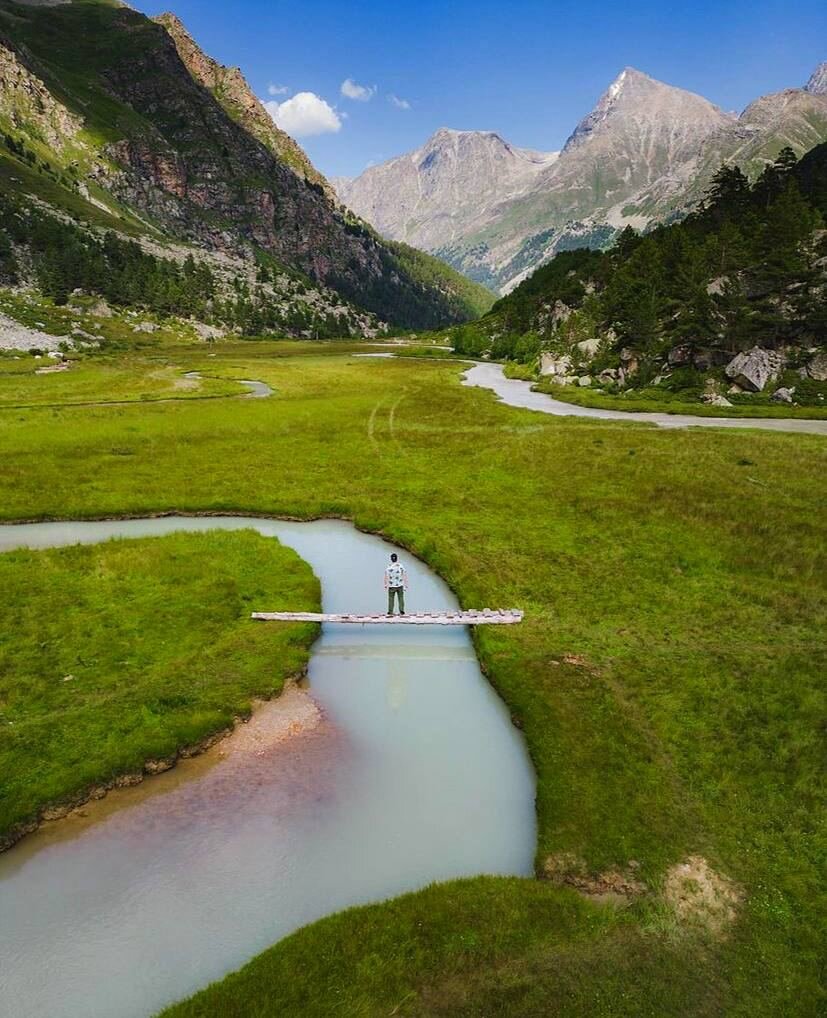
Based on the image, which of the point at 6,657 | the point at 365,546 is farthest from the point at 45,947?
the point at 365,546

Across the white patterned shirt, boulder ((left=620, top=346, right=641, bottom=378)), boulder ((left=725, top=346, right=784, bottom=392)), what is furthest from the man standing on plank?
boulder ((left=620, top=346, right=641, bottom=378))

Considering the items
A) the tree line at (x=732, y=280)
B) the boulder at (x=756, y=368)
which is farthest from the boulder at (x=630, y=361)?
the boulder at (x=756, y=368)

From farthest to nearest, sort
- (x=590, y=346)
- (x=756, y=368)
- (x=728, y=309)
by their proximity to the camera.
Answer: (x=590, y=346) → (x=728, y=309) → (x=756, y=368)

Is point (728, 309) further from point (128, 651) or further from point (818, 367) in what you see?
point (128, 651)

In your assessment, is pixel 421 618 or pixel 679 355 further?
Answer: pixel 679 355

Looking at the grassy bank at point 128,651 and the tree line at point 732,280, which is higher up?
the tree line at point 732,280

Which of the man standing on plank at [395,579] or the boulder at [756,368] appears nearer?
the man standing on plank at [395,579]

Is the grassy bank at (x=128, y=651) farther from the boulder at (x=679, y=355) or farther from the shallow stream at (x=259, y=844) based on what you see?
the boulder at (x=679, y=355)

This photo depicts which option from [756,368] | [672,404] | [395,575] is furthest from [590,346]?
[395,575]
